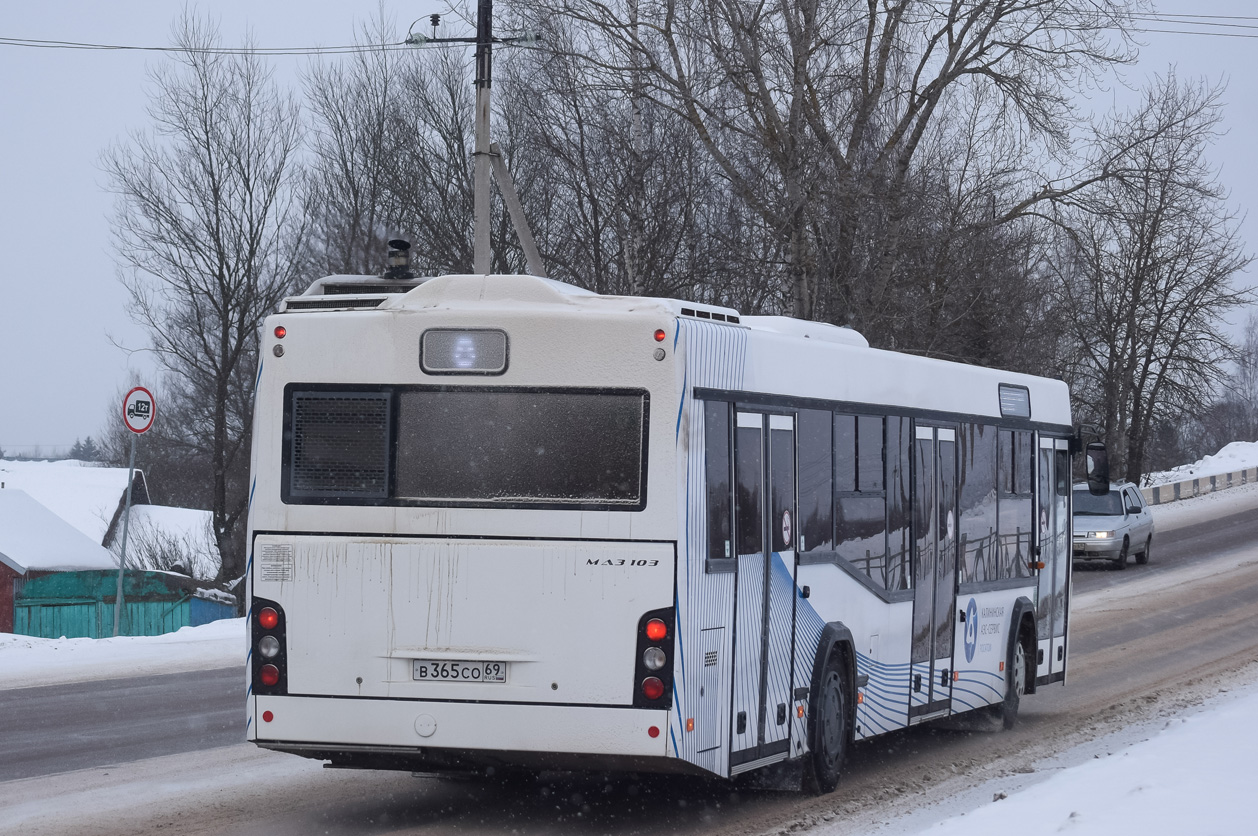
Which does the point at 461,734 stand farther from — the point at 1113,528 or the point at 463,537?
the point at 1113,528

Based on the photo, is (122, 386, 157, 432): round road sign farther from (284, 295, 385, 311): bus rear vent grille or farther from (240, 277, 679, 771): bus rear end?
(240, 277, 679, 771): bus rear end

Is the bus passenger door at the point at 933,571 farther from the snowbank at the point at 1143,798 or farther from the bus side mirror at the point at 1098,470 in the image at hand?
the bus side mirror at the point at 1098,470

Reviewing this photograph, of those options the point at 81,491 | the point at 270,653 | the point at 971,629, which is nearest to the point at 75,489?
the point at 81,491

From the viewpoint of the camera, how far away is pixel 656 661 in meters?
7.10

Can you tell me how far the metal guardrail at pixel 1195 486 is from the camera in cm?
4807

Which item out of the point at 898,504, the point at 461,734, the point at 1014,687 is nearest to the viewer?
the point at 461,734

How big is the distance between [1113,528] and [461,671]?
2542cm

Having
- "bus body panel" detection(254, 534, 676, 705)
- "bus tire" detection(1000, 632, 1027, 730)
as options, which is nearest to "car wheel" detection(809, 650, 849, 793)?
"bus body panel" detection(254, 534, 676, 705)

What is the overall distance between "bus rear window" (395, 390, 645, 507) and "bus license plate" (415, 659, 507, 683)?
813 millimetres

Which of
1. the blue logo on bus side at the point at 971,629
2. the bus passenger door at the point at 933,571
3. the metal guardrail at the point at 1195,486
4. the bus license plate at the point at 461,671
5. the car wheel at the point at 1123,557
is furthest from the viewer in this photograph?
the metal guardrail at the point at 1195,486

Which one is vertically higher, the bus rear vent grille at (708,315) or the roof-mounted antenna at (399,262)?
the roof-mounted antenna at (399,262)

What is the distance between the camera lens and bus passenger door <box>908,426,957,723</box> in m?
10.6

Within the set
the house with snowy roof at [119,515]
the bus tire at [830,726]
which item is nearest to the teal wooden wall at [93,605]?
the house with snowy roof at [119,515]

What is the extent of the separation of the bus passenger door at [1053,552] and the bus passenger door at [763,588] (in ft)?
17.0
